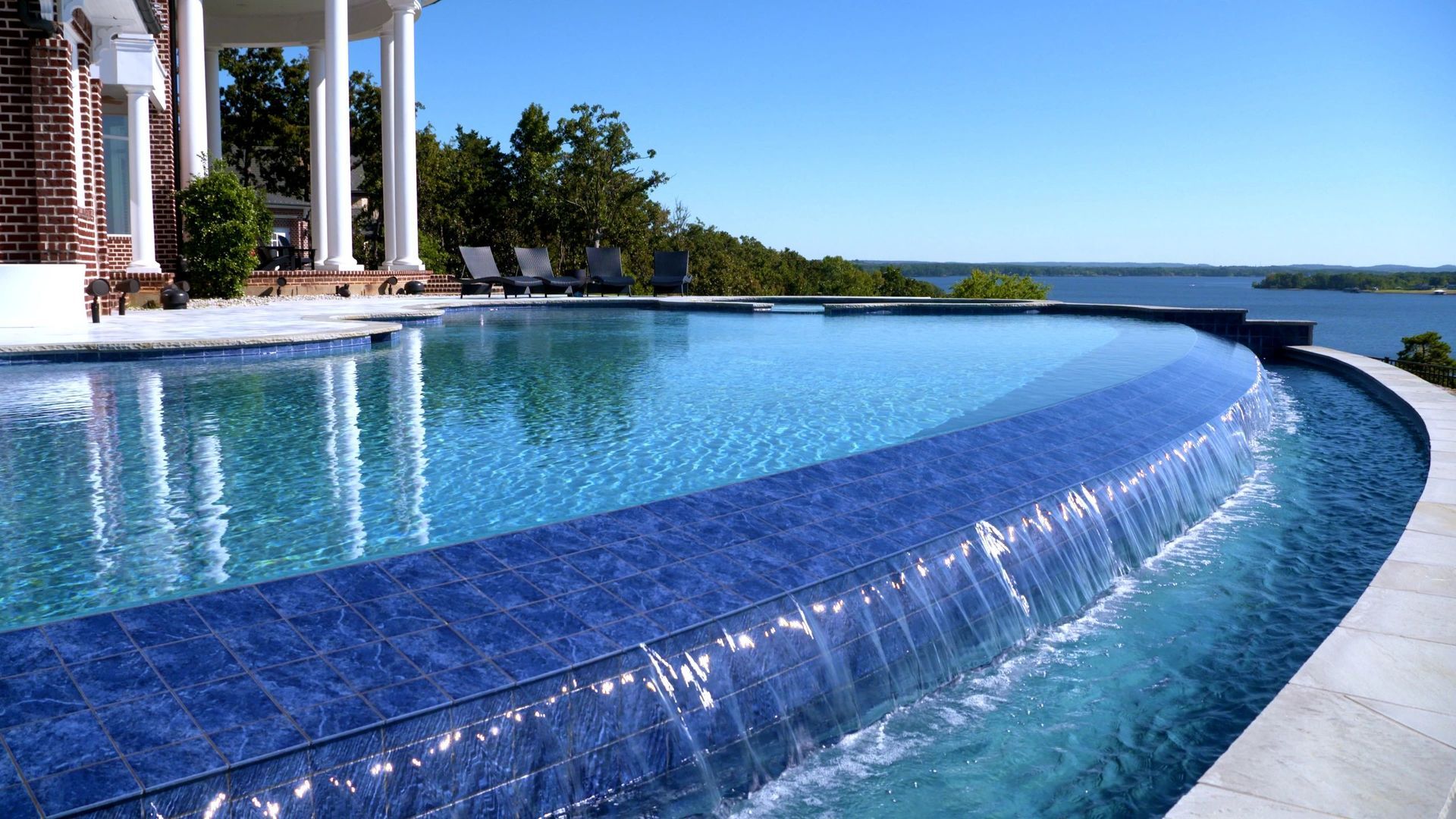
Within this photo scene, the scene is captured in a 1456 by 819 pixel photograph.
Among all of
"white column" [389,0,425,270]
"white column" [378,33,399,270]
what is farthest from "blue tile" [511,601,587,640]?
"white column" [378,33,399,270]

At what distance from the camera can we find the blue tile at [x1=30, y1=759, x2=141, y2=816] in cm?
197

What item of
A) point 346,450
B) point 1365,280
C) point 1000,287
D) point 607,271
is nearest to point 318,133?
point 607,271

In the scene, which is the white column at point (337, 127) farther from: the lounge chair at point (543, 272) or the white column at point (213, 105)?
the lounge chair at point (543, 272)

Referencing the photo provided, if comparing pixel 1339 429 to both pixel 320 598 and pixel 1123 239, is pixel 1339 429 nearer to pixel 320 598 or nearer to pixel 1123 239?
pixel 320 598

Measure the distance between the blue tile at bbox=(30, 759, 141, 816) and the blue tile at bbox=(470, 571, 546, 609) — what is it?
3.51 feet

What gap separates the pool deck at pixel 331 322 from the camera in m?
9.19

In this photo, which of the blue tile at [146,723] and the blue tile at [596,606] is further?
the blue tile at [596,606]

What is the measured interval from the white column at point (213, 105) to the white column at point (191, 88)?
267 centimetres

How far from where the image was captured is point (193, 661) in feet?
8.23

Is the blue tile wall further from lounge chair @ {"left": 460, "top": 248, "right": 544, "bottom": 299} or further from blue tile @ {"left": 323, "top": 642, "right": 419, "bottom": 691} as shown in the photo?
lounge chair @ {"left": 460, "top": 248, "right": 544, "bottom": 299}

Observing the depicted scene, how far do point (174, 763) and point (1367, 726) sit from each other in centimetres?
268

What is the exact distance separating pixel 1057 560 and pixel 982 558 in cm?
52

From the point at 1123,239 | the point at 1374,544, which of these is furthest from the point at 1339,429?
the point at 1123,239

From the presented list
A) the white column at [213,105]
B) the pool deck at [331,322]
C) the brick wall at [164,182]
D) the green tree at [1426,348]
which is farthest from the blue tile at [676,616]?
the green tree at [1426,348]
